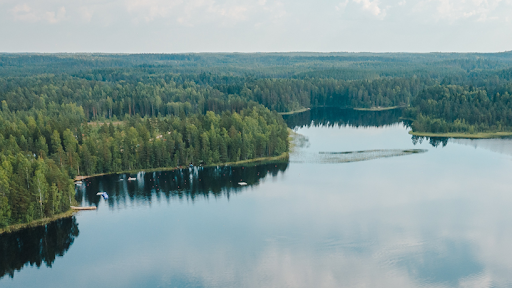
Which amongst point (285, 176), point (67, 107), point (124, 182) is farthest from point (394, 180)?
point (67, 107)

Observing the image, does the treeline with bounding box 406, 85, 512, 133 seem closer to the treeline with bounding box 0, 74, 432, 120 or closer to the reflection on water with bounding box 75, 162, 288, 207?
the treeline with bounding box 0, 74, 432, 120

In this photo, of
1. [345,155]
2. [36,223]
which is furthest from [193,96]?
Result: [36,223]

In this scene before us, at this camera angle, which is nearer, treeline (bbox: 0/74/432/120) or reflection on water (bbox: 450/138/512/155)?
reflection on water (bbox: 450/138/512/155)

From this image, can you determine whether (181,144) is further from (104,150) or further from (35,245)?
(35,245)

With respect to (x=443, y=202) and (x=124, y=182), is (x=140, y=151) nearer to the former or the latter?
(x=124, y=182)

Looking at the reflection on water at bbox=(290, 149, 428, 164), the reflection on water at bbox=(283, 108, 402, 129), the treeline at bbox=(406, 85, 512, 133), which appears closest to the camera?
the reflection on water at bbox=(290, 149, 428, 164)

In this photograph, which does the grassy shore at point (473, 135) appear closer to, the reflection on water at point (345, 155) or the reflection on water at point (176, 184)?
the reflection on water at point (345, 155)

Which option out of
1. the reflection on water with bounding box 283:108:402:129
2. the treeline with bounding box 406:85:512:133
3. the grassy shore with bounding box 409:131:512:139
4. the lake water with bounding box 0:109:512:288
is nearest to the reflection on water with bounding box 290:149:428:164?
the lake water with bounding box 0:109:512:288
